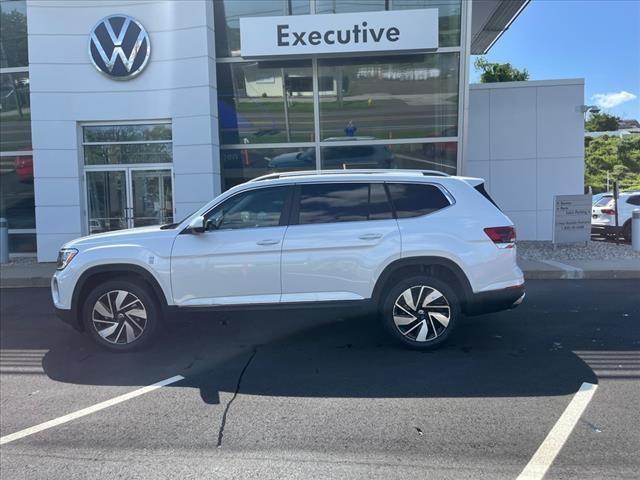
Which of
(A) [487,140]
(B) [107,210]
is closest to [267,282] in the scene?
(B) [107,210]

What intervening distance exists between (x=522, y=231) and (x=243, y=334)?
1080cm

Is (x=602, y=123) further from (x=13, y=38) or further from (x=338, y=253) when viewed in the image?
(x=338, y=253)

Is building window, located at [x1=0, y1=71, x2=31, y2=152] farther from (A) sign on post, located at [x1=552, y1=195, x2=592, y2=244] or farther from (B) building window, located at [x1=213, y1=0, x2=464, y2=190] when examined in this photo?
(A) sign on post, located at [x1=552, y1=195, x2=592, y2=244]

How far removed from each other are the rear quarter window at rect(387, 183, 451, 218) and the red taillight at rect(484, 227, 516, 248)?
0.51 meters

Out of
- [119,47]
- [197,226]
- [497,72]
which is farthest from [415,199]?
[497,72]

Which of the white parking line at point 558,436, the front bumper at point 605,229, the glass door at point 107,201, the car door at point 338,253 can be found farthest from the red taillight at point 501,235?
the front bumper at point 605,229

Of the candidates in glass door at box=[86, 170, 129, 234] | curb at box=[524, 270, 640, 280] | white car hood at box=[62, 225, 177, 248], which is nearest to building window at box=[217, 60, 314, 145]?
glass door at box=[86, 170, 129, 234]

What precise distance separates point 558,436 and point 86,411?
143 inches

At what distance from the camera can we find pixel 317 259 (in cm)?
575

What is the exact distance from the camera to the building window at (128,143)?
1325cm

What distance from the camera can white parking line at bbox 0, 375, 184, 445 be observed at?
4238 millimetres

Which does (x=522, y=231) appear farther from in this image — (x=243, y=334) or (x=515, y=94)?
(x=243, y=334)

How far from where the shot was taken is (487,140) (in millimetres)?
15203

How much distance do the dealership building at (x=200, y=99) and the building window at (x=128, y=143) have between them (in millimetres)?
24
